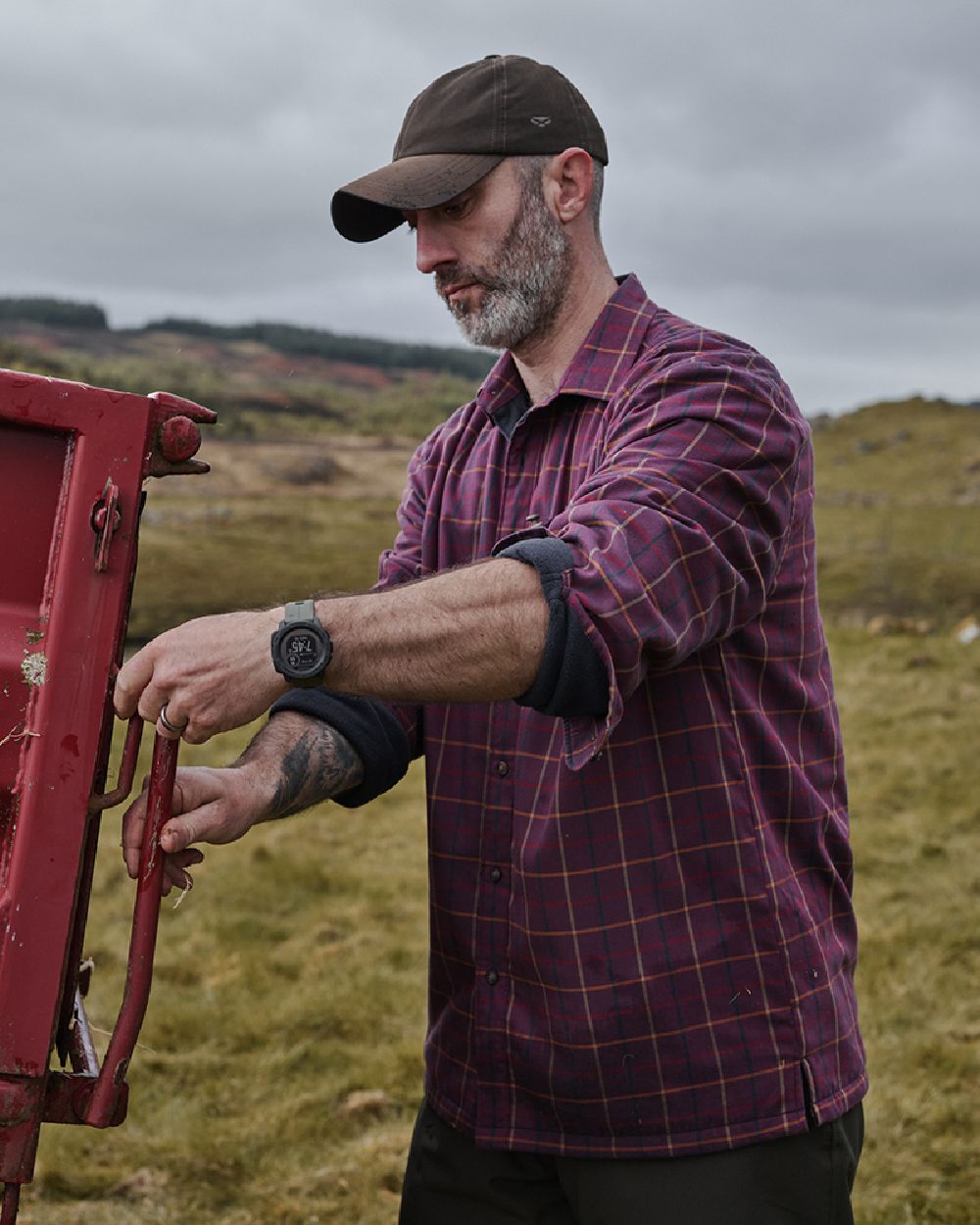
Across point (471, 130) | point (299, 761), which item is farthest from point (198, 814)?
point (471, 130)

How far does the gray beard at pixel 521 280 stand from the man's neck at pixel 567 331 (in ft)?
0.09

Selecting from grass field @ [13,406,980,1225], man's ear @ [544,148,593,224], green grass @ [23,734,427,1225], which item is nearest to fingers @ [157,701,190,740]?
grass field @ [13,406,980,1225]

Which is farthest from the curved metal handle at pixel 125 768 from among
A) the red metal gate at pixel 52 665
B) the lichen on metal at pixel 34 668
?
the lichen on metal at pixel 34 668

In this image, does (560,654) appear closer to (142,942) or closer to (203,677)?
(203,677)

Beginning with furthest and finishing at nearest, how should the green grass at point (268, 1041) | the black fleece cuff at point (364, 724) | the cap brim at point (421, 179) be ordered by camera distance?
the green grass at point (268, 1041) → the black fleece cuff at point (364, 724) → the cap brim at point (421, 179)

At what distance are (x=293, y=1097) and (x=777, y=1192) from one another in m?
3.00

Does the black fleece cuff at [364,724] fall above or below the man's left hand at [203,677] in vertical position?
above

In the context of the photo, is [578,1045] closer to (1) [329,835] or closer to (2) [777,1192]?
(2) [777,1192]

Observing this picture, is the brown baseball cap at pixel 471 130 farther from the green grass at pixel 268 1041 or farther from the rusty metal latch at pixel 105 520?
the green grass at pixel 268 1041

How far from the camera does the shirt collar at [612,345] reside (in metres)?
2.56

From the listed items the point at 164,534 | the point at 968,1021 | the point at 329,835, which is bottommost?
the point at 968,1021

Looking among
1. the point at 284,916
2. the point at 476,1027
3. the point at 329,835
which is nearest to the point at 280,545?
the point at 329,835

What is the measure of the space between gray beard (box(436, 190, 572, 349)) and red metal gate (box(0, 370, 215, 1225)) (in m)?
0.82

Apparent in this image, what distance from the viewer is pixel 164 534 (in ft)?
50.9
